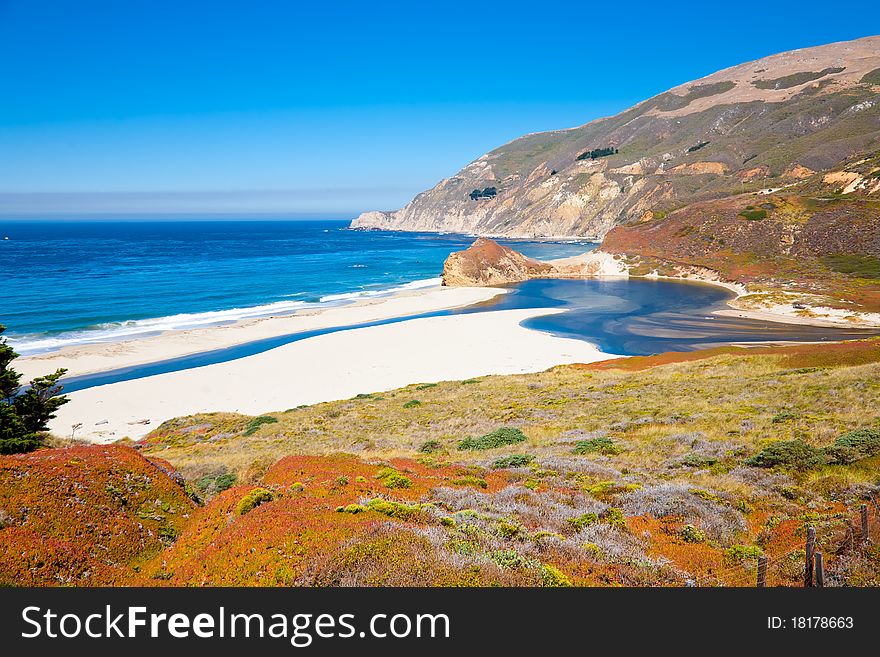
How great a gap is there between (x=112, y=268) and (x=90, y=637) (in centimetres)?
11595

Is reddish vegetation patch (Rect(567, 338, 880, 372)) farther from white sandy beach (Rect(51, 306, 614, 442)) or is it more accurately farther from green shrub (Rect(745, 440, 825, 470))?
green shrub (Rect(745, 440, 825, 470))

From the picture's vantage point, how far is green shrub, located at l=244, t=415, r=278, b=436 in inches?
938

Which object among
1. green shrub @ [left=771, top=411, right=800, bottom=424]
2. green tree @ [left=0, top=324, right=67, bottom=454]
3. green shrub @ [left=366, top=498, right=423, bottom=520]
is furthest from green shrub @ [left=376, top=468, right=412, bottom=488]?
green shrub @ [left=771, top=411, right=800, bottom=424]

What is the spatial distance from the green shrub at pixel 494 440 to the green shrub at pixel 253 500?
9.87m

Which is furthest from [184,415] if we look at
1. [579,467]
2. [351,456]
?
[579,467]

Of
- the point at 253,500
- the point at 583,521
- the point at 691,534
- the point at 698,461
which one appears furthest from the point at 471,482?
the point at 698,461

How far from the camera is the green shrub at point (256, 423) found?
938 inches

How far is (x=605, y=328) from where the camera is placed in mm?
54031

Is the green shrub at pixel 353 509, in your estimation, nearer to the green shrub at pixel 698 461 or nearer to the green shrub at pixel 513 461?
the green shrub at pixel 513 461

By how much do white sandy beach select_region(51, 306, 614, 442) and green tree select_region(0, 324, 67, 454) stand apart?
8.99 meters

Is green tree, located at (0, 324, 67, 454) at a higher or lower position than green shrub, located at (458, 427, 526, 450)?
higher

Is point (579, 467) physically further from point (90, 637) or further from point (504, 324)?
point (504, 324)

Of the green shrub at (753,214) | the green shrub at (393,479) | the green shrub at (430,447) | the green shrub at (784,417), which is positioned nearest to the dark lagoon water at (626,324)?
the green shrub at (753,214)

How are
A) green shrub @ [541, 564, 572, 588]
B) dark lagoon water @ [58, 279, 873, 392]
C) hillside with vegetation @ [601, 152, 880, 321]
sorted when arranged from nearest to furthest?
green shrub @ [541, 564, 572, 588], dark lagoon water @ [58, 279, 873, 392], hillside with vegetation @ [601, 152, 880, 321]
